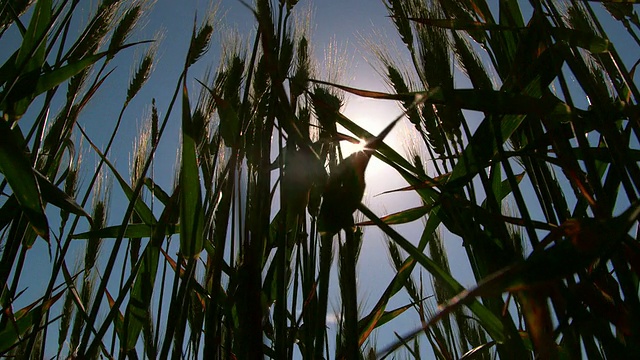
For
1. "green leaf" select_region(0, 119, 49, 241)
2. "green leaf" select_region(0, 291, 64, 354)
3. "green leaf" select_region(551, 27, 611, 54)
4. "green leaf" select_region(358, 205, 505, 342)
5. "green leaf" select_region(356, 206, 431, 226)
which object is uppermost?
"green leaf" select_region(551, 27, 611, 54)

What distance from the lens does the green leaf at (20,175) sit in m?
0.53

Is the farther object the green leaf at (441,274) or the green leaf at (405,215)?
the green leaf at (405,215)

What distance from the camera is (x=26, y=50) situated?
71 cm

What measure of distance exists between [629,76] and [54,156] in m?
0.91

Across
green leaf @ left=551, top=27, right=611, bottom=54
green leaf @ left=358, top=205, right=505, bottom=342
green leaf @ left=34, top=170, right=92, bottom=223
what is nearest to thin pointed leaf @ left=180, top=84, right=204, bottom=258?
green leaf @ left=34, top=170, right=92, bottom=223

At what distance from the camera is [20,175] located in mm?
548

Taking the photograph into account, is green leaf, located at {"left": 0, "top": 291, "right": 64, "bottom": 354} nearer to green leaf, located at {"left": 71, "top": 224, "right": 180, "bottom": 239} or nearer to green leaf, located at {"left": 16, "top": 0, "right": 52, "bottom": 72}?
green leaf, located at {"left": 71, "top": 224, "right": 180, "bottom": 239}

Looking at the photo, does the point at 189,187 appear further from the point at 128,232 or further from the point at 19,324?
the point at 19,324

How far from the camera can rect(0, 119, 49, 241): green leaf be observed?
1.73 feet

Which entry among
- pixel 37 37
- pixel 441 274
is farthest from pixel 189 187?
pixel 37 37

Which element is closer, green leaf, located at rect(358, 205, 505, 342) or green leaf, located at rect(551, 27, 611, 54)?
green leaf, located at rect(358, 205, 505, 342)

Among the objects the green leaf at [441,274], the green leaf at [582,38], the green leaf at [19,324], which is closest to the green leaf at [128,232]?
the green leaf at [19,324]

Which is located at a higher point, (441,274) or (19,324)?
(19,324)

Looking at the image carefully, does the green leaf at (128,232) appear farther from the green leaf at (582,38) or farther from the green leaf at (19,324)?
the green leaf at (582,38)
